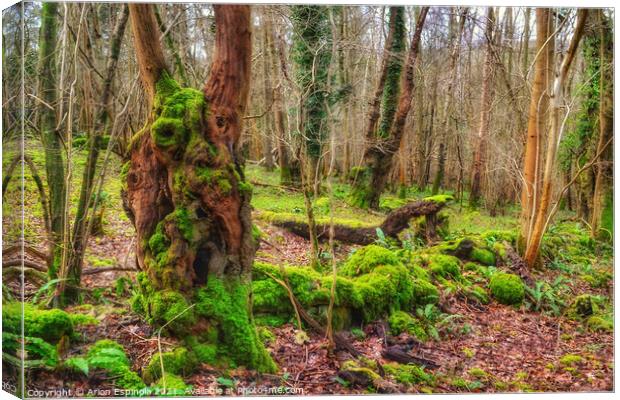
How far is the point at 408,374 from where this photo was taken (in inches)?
163

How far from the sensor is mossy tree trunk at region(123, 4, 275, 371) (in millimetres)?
3768

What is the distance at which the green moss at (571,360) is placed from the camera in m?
4.25

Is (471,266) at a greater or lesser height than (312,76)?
lesser

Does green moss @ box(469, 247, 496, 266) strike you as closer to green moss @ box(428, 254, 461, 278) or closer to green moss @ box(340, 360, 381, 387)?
green moss @ box(428, 254, 461, 278)

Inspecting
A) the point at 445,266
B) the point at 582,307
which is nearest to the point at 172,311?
the point at 445,266

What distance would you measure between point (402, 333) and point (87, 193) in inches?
122

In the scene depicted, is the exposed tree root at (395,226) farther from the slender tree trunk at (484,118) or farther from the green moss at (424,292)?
the green moss at (424,292)

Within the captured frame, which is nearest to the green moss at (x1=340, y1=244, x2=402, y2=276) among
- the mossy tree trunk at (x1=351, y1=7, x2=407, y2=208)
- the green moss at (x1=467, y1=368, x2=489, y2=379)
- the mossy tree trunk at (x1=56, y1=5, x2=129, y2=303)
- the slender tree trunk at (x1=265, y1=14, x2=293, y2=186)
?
the mossy tree trunk at (x1=351, y1=7, x2=407, y2=208)

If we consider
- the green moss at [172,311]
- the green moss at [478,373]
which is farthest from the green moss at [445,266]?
the green moss at [172,311]

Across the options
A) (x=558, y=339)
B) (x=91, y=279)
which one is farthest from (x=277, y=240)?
(x=558, y=339)

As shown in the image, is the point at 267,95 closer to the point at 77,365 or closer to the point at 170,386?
the point at 170,386

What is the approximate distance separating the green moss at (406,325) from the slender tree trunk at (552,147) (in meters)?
1.48

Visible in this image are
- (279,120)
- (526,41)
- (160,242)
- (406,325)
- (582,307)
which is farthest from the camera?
(279,120)

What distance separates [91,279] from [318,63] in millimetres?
2846
